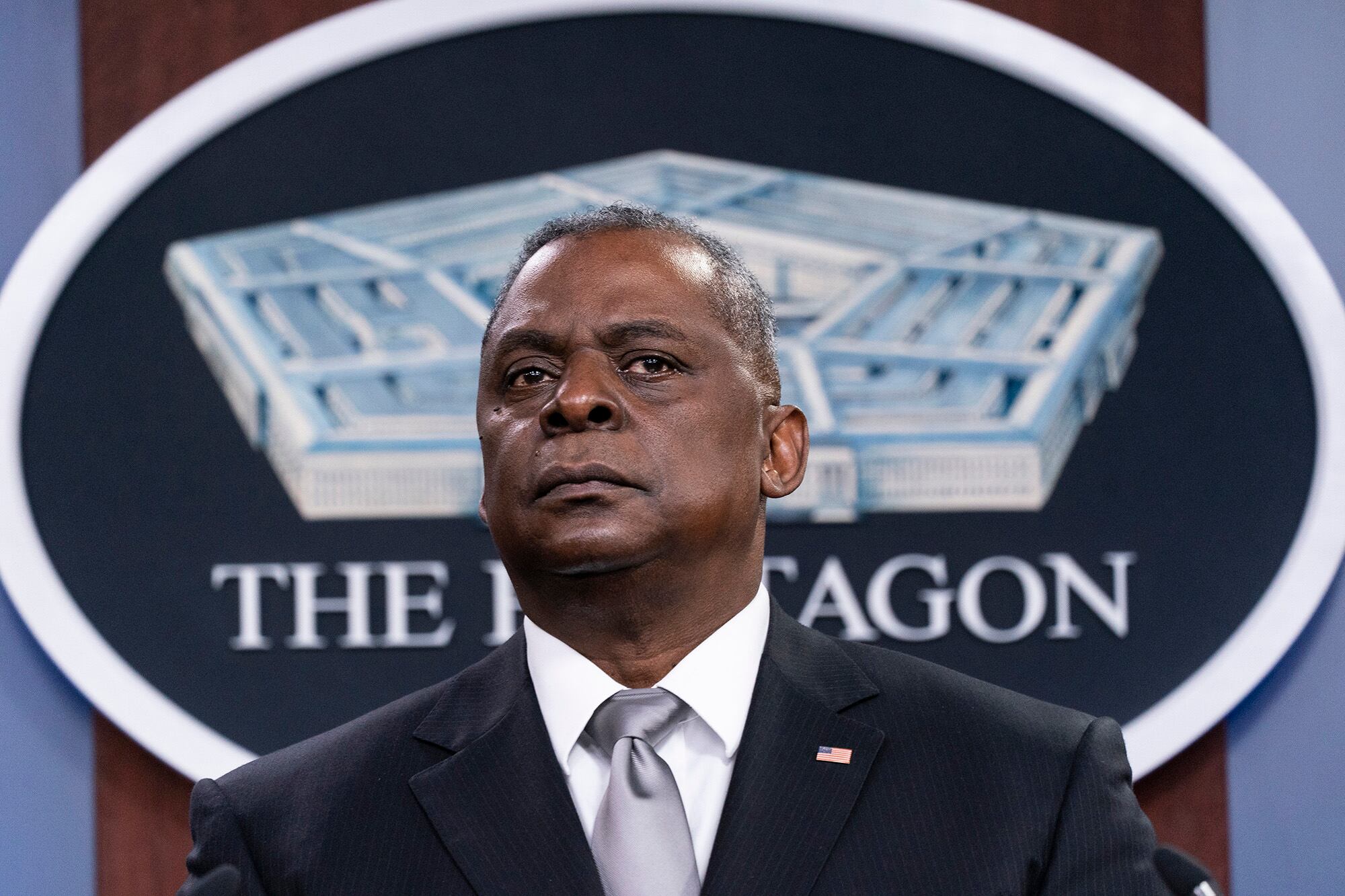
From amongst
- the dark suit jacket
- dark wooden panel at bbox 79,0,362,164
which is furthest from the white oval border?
the dark suit jacket

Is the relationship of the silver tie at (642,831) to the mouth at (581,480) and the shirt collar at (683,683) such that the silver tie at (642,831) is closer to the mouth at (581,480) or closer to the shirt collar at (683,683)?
the shirt collar at (683,683)

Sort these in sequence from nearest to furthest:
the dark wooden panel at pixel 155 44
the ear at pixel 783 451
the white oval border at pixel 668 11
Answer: the ear at pixel 783 451
the white oval border at pixel 668 11
the dark wooden panel at pixel 155 44

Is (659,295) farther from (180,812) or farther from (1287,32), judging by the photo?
(1287,32)

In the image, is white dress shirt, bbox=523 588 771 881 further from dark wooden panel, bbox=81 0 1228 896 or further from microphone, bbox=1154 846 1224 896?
dark wooden panel, bbox=81 0 1228 896

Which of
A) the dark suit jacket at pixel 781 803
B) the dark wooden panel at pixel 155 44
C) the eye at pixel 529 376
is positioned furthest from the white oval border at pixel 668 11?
the eye at pixel 529 376

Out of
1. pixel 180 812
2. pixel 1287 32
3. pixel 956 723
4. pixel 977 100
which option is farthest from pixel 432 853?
pixel 1287 32

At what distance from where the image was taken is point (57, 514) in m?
2.33

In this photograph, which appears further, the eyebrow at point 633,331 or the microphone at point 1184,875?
the eyebrow at point 633,331

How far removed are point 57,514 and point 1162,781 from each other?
2.00 m

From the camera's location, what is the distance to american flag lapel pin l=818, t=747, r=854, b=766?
4.21ft

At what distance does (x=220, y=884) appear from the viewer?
110 centimetres

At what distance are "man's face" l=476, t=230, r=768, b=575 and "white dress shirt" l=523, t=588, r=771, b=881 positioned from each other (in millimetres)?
114

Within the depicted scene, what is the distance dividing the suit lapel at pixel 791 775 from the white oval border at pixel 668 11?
1.14 m

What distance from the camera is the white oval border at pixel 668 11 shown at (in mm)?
2279
